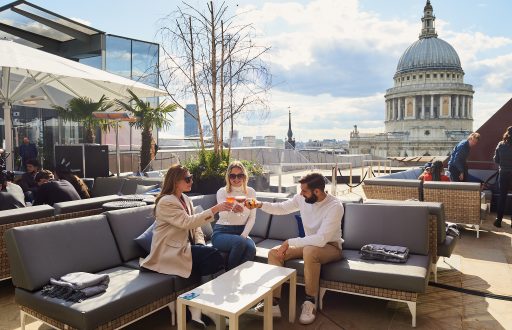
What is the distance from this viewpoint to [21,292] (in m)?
3.20

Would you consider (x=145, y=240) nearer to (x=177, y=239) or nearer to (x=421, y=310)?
(x=177, y=239)

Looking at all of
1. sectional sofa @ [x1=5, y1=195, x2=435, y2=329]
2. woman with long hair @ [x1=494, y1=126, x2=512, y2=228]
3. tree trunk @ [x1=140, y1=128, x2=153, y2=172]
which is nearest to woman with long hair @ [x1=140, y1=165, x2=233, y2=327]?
sectional sofa @ [x1=5, y1=195, x2=435, y2=329]

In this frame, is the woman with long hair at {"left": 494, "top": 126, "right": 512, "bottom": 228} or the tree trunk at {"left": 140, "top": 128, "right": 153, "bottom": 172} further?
the tree trunk at {"left": 140, "top": 128, "right": 153, "bottom": 172}

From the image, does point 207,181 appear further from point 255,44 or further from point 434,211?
point 434,211

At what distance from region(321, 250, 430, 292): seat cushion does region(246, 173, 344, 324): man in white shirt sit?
0.39 feet

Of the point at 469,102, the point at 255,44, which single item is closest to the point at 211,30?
the point at 255,44

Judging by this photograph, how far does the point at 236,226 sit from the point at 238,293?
145 centimetres

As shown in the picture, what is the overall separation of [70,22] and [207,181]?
13.2 metres

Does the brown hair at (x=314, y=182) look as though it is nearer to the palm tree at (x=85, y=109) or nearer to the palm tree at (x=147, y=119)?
the palm tree at (x=147, y=119)

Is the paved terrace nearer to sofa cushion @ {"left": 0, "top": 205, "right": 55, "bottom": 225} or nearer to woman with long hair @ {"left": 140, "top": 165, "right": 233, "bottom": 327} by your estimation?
woman with long hair @ {"left": 140, "top": 165, "right": 233, "bottom": 327}

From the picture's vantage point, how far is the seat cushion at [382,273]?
344 cm

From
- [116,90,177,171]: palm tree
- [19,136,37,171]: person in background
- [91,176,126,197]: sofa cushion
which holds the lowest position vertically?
[91,176,126,197]: sofa cushion

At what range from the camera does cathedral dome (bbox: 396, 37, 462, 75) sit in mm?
80625

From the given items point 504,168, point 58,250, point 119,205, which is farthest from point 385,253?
point 504,168
